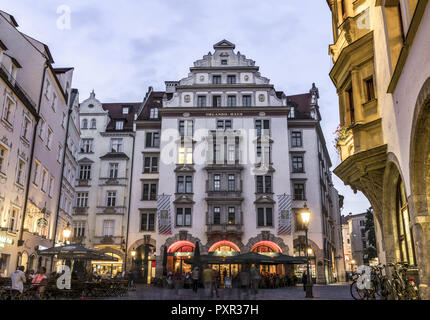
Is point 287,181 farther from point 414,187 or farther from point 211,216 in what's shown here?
point 414,187

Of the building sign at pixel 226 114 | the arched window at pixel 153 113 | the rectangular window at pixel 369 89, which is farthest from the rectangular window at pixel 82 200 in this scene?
the rectangular window at pixel 369 89

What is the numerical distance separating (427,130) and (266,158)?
3490 centimetres

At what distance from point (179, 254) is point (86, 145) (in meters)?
19.0

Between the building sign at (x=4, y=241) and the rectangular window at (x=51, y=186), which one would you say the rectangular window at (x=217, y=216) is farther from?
the building sign at (x=4, y=241)

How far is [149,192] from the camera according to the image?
46.4 m

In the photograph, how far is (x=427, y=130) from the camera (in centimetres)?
917

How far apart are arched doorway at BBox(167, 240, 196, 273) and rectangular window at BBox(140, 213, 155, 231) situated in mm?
4556

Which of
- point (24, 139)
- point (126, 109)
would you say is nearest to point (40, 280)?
point (24, 139)

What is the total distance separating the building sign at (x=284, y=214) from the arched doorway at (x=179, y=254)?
9.30 metres

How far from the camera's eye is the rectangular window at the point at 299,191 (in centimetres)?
4498

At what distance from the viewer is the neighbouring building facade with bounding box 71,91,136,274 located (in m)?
46.6

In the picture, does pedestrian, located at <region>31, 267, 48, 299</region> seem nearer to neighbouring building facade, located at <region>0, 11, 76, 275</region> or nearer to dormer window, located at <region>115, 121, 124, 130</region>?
neighbouring building facade, located at <region>0, 11, 76, 275</region>

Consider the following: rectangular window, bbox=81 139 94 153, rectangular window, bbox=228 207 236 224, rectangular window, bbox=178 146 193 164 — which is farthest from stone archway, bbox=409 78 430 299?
rectangular window, bbox=81 139 94 153

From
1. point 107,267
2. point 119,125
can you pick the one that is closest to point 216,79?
point 119,125
